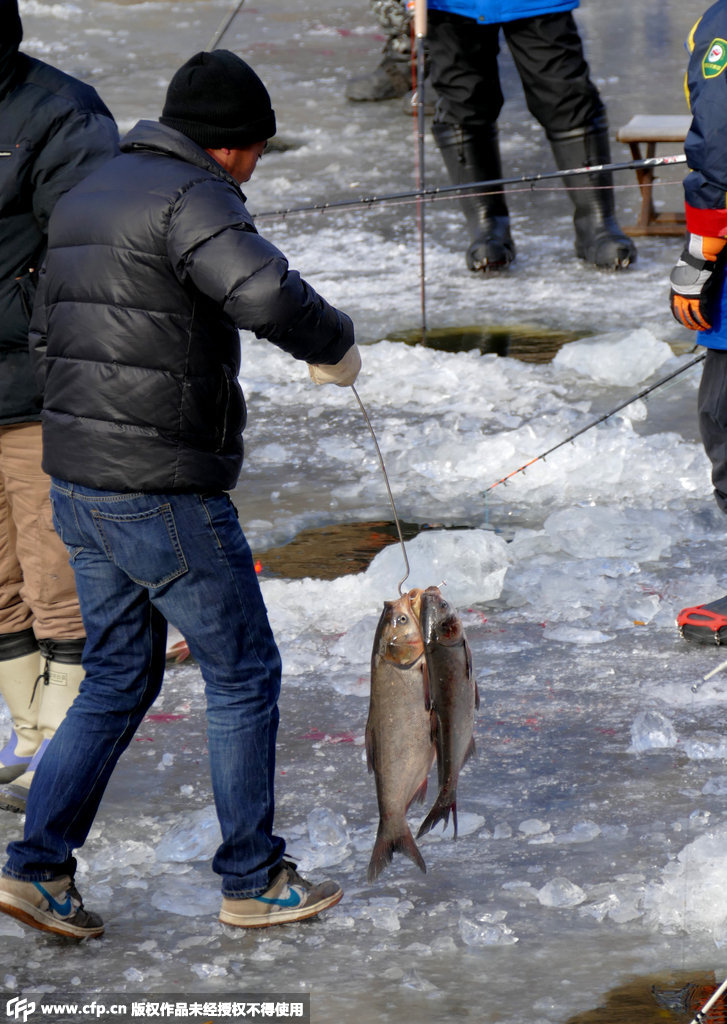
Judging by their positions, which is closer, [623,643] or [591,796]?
[591,796]

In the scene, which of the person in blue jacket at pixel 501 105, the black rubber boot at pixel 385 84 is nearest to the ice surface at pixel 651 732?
the person in blue jacket at pixel 501 105

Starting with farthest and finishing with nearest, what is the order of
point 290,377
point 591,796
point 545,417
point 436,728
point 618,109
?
point 618,109 < point 290,377 < point 545,417 < point 591,796 < point 436,728

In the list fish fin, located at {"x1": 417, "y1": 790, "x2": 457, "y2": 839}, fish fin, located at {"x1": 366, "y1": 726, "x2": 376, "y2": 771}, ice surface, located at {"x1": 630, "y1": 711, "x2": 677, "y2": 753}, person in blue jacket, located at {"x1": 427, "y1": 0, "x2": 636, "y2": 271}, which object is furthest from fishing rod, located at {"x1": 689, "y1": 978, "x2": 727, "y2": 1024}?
person in blue jacket, located at {"x1": 427, "y1": 0, "x2": 636, "y2": 271}

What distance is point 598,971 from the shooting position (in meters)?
2.89

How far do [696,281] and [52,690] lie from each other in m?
2.18

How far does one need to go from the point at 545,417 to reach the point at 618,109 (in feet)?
24.3

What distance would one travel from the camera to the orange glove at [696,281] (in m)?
4.08

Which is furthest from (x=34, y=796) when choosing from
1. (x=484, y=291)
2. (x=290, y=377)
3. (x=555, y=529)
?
(x=484, y=291)

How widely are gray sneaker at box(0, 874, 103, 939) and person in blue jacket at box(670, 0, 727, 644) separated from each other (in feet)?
6.93

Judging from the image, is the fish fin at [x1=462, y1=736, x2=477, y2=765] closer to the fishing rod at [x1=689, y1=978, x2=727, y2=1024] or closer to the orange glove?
the fishing rod at [x1=689, y1=978, x2=727, y2=1024]

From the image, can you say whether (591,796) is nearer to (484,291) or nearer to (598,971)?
(598,971)

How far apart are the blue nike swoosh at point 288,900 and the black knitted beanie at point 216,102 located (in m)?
1.62

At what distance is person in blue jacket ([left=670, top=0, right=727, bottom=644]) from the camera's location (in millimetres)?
3902

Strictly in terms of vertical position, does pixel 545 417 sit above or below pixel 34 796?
below
